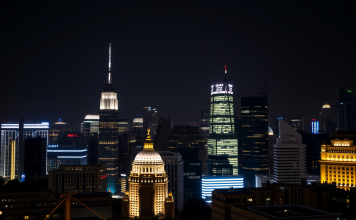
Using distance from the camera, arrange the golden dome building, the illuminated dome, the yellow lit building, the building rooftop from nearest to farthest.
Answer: the building rooftop < the yellow lit building < the golden dome building < the illuminated dome

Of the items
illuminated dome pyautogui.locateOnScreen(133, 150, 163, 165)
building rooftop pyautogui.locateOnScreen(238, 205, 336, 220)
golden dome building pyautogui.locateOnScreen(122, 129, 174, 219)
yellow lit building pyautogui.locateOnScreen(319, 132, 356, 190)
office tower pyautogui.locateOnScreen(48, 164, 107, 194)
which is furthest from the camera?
office tower pyautogui.locateOnScreen(48, 164, 107, 194)

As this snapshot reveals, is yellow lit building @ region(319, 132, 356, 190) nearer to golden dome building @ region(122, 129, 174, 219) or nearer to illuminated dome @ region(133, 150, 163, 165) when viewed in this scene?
golden dome building @ region(122, 129, 174, 219)

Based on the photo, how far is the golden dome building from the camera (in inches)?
5773

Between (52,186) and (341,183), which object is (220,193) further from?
(52,186)

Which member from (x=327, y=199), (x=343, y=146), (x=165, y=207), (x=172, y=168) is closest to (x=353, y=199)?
(x=327, y=199)

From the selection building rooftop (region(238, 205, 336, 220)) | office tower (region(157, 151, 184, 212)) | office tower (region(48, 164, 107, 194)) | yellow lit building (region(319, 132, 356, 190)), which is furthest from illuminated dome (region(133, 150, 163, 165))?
building rooftop (region(238, 205, 336, 220))

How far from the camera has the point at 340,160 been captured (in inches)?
5502

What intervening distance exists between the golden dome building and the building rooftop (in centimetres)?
6426

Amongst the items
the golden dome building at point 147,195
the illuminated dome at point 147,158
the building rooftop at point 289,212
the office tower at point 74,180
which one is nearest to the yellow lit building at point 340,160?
the golden dome building at point 147,195

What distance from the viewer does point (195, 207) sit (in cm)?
16875

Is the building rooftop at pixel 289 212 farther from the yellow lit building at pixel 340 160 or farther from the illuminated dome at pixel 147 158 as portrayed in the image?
the illuminated dome at pixel 147 158

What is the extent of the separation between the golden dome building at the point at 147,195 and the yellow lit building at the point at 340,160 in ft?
152

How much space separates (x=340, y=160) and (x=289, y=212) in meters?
66.0

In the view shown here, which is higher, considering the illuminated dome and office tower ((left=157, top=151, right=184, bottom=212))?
the illuminated dome
